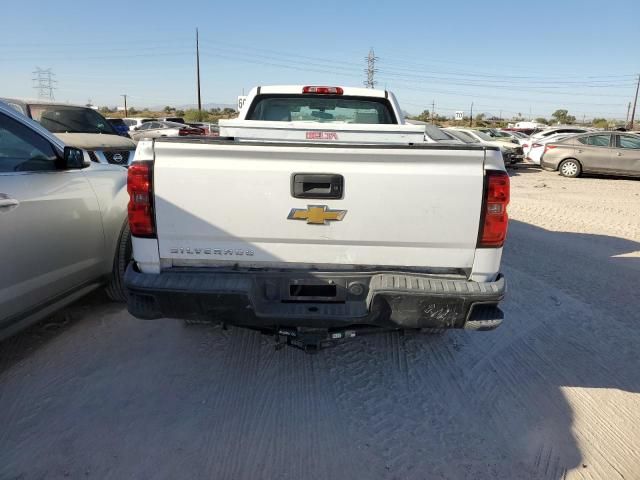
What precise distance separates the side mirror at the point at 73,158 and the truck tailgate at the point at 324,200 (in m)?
1.45

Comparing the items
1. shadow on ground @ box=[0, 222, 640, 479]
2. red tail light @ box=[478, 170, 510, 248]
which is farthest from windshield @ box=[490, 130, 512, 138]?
red tail light @ box=[478, 170, 510, 248]

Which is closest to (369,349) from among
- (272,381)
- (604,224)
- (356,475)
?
(272,381)

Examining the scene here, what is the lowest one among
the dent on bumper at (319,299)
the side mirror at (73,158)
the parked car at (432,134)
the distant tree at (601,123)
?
the dent on bumper at (319,299)

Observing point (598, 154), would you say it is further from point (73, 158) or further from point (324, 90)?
point (73, 158)

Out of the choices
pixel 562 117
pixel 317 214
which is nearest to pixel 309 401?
pixel 317 214

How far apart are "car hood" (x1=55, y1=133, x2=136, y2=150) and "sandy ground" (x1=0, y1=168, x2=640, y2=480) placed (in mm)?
4790

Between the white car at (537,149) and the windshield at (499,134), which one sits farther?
the windshield at (499,134)

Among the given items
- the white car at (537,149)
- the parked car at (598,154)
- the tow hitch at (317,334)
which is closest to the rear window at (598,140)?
the parked car at (598,154)

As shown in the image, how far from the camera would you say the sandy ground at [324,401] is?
8.15 feet

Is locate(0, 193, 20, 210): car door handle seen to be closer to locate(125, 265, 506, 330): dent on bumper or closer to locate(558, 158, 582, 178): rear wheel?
locate(125, 265, 506, 330): dent on bumper

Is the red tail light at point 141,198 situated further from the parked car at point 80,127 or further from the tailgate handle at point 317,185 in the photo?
the parked car at point 80,127

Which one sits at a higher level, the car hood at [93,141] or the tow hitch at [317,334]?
the car hood at [93,141]

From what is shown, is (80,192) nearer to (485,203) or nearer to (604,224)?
(485,203)

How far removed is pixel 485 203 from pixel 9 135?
10.9 ft
